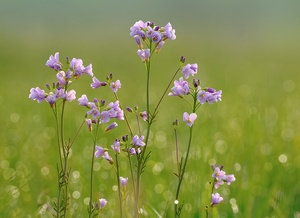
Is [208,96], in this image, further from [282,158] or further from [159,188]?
[282,158]

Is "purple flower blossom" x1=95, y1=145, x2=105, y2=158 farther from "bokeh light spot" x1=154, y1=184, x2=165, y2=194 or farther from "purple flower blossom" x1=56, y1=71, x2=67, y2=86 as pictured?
"bokeh light spot" x1=154, y1=184, x2=165, y2=194

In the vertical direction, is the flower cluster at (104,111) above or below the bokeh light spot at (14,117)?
above

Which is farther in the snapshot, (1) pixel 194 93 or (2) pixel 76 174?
(2) pixel 76 174

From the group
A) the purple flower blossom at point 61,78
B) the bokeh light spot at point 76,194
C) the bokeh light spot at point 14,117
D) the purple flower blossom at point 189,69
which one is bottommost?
the bokeh light spot at point 76,194

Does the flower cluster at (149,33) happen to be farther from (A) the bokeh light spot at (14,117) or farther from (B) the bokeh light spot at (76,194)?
(A) the bokeh light spot at (14,117)

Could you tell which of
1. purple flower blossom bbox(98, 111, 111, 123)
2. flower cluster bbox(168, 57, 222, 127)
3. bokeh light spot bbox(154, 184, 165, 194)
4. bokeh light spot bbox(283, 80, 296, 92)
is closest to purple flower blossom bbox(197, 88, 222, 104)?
flower cluster bbox(168, 57, 222, 127)

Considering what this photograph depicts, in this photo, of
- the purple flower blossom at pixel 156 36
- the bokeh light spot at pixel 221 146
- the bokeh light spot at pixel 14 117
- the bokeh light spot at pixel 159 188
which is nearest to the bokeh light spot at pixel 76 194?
the bokeh light spot at pixel 159 188


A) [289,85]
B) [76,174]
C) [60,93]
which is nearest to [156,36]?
[60,93]

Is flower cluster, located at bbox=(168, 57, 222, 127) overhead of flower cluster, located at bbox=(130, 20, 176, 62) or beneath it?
beneath
